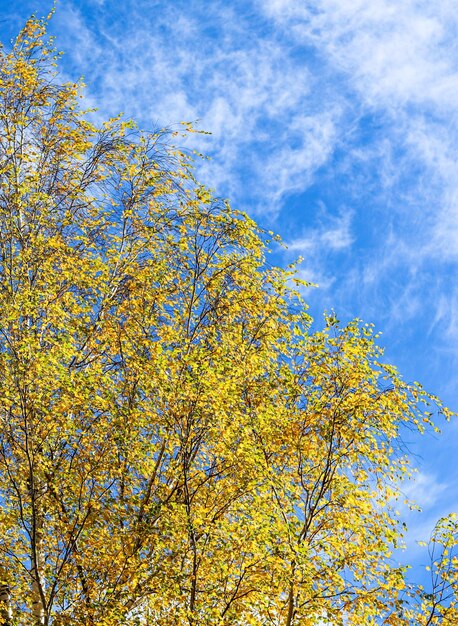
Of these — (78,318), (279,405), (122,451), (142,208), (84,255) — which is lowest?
(122,451)

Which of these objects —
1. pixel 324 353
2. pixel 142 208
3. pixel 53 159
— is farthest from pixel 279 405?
pixel 53 159

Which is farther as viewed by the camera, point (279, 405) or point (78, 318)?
point (78, 318)

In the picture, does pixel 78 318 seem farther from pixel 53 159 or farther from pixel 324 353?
pixel 324 353

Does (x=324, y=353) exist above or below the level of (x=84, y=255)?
below

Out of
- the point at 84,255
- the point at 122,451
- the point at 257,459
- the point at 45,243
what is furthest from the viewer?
the point at 84,255

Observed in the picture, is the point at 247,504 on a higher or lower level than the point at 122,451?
lower

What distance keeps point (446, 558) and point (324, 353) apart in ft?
13.4

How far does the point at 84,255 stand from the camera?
1714cm

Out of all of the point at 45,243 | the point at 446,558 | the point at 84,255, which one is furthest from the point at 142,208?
the point at 446,558

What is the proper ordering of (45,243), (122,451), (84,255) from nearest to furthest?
(122,451) < (45,243) < (84,255)

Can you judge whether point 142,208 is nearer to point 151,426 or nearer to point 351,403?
point 151,426

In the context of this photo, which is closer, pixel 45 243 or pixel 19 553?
pixel 19 553

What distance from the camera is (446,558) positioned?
39.0 ft

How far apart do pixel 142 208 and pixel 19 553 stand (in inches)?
338
